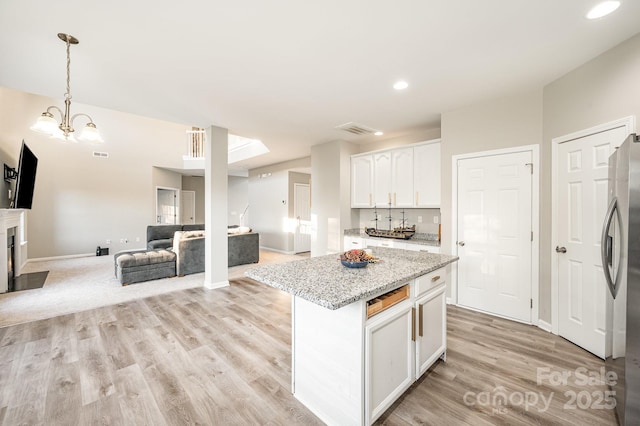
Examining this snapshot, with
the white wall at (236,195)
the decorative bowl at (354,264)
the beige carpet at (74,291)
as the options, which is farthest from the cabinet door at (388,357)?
the white wall at (236,195)

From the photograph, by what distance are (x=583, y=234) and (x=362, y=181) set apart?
3.23 metres

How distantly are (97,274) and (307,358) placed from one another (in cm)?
578

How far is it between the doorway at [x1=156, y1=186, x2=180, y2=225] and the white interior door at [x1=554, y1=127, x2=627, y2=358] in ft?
34.0

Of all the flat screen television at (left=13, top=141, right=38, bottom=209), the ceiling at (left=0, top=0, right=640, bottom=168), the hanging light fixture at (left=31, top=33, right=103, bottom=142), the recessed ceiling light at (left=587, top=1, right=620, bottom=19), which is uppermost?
the ceiling at (left=0, top=0, right=640, bottom=168)

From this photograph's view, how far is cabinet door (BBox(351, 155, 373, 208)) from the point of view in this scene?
498 cm

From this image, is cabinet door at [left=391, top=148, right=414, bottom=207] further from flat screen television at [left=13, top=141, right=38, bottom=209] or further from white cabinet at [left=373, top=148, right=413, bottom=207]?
flat screen television at [left=13, top=141, right=38, bottom=209]

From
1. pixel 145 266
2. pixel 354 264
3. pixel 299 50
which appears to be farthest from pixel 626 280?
pixel 145 266

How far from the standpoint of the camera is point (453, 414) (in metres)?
1.72

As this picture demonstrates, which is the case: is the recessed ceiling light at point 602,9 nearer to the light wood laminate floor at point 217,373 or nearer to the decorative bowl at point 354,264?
the decorative bowl at point 354,264

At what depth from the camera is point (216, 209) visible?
4.46 meters

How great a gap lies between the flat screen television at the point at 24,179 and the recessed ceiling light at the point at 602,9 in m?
7.05

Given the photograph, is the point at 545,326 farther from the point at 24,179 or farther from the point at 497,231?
the point at 24,179

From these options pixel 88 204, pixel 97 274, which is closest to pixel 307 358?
pixel 97 274

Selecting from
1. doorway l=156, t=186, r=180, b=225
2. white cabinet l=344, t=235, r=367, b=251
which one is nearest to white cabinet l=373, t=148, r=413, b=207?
white cabinet l=344, t=235, r=367, b=251
